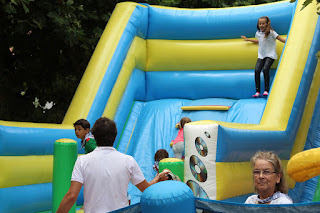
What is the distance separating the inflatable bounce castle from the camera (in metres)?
4.98

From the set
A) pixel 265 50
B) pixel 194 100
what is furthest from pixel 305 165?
pixel 194 100

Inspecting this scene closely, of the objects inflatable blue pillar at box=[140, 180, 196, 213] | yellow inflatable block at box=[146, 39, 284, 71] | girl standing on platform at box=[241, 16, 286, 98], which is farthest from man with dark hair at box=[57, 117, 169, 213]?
yellow inflatable block at box=[146, 39, 284, 71]

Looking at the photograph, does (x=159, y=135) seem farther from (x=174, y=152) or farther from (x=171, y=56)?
(x=171, y=56)

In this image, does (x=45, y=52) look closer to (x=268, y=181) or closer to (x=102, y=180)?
(x=102, y=180)

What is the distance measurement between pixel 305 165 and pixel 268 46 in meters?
4.42

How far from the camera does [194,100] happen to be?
24.1ft

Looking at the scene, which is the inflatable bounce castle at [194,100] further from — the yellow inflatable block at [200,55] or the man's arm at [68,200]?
the man's arm at [68,200]

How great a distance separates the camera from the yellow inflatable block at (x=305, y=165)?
2550 millimetres

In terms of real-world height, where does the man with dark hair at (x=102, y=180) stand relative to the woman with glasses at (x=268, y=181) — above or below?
below

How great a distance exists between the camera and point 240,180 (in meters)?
5.19

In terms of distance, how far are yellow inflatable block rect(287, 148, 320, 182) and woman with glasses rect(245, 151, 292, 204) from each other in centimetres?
8

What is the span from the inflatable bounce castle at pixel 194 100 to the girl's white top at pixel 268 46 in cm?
16

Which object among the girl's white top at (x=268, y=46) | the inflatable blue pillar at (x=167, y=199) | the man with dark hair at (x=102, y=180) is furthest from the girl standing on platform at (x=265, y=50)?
the inflatable blue pillar at (x=167, y=199)

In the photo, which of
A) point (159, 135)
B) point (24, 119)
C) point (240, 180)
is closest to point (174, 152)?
point (159, 135)
